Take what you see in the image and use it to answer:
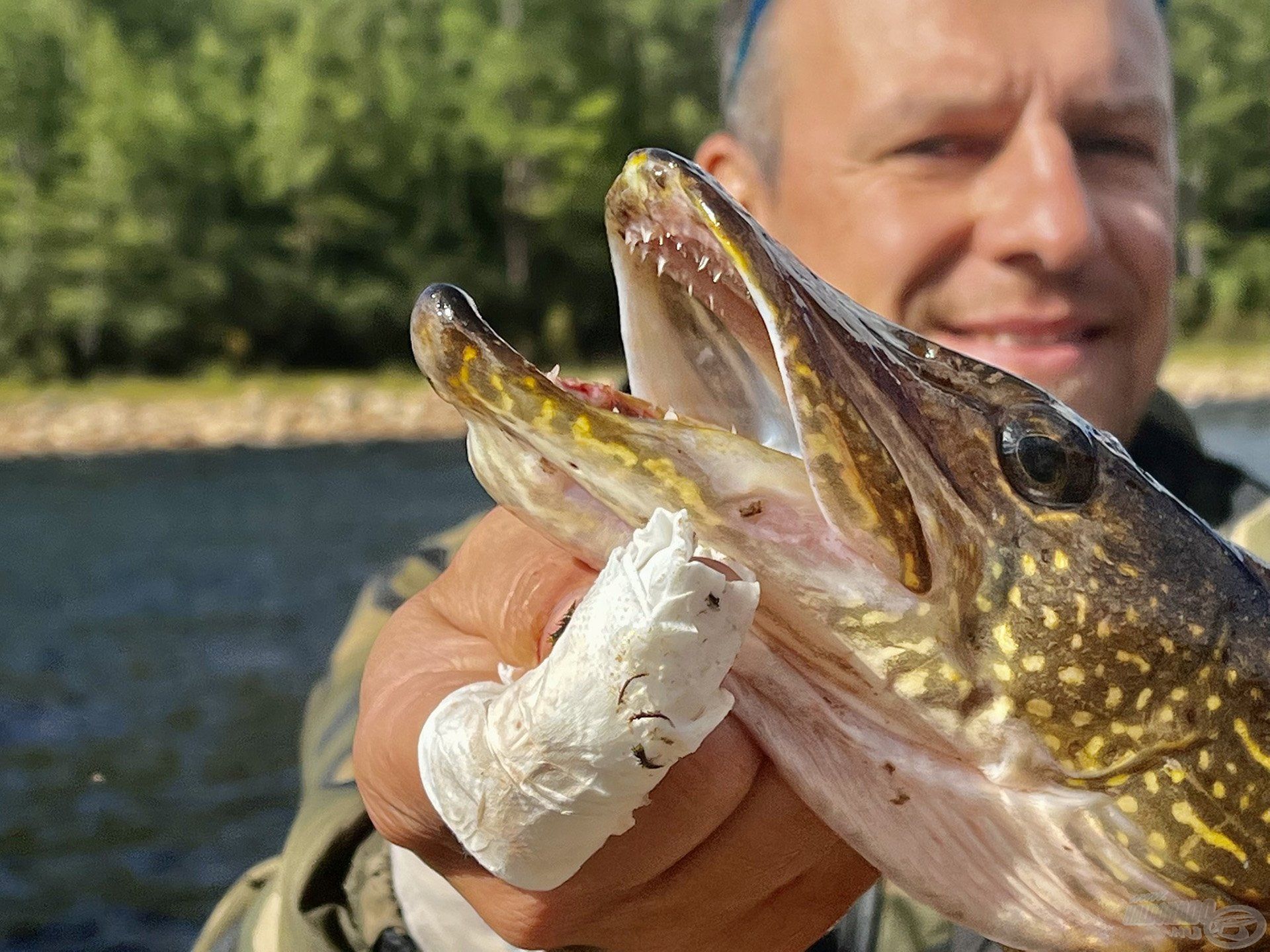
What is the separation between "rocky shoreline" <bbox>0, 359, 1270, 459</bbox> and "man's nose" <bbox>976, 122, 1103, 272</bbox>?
24.2m

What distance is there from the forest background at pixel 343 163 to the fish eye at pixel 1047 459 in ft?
110

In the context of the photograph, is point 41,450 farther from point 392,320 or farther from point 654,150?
point 654,150

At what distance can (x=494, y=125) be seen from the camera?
38.2 metres

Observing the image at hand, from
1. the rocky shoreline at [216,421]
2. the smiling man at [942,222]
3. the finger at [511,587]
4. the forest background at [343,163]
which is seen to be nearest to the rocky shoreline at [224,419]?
the rocky shoreline at [216,421]

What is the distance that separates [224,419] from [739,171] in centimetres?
2618

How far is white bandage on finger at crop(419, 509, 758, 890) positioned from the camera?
132 cm

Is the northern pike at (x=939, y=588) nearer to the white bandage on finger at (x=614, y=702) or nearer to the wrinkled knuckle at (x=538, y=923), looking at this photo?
the white bandage on finger at (x=614, y=702)

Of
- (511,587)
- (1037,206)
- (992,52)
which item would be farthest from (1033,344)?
(511,587)

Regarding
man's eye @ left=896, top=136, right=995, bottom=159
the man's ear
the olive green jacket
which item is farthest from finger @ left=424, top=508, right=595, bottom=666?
the man's ear

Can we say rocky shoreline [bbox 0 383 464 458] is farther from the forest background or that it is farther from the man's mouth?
the man's mouth

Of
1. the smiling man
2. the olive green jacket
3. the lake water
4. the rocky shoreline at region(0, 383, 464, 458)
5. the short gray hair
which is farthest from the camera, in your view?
the rocky shoreline at region(0, 383, 464, 458)

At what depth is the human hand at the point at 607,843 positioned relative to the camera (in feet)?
5.00

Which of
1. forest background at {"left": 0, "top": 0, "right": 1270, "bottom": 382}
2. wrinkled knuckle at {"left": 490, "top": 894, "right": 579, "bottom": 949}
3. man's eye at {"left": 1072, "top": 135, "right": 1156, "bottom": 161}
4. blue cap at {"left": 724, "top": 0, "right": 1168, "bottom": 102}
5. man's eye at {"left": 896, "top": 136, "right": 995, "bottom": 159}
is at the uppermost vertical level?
blue cap at {"left": 724, "top": 0, "right": 1168, "bottom": 102}

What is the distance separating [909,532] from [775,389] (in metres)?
Result: 0.27
